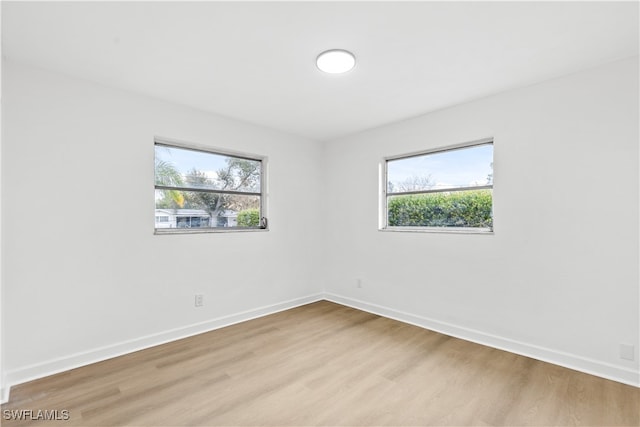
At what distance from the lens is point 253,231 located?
3809mm

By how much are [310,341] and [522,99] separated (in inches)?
120

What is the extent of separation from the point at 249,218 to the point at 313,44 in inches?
92.1

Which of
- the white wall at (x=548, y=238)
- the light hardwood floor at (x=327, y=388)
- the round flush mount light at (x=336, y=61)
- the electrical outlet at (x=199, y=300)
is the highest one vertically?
the round flush mount light at (x=336, y=61)

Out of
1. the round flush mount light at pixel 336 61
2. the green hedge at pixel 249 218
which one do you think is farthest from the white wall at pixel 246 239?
the round flush mount light at pixel 336 61

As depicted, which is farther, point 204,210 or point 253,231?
point 253,231

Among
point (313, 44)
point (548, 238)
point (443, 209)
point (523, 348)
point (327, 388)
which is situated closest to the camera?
point (313, 44)

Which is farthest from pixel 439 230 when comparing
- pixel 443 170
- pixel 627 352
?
pixel 627 352

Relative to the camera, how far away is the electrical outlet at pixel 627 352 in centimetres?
224

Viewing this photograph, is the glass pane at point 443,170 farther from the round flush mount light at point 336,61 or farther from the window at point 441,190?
the round flush mount light at point 336,61

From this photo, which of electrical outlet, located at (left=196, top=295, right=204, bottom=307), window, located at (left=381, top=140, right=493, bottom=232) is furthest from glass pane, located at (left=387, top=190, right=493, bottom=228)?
electrical outlet, located at (left=196, top=295, right=204, bottom=307)

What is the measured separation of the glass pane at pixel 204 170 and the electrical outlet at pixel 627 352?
3.76m

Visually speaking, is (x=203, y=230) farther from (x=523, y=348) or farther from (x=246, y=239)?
(x=523, y=348)

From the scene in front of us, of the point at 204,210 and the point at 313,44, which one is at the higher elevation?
the point at 313,44

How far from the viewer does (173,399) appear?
6.76ft
